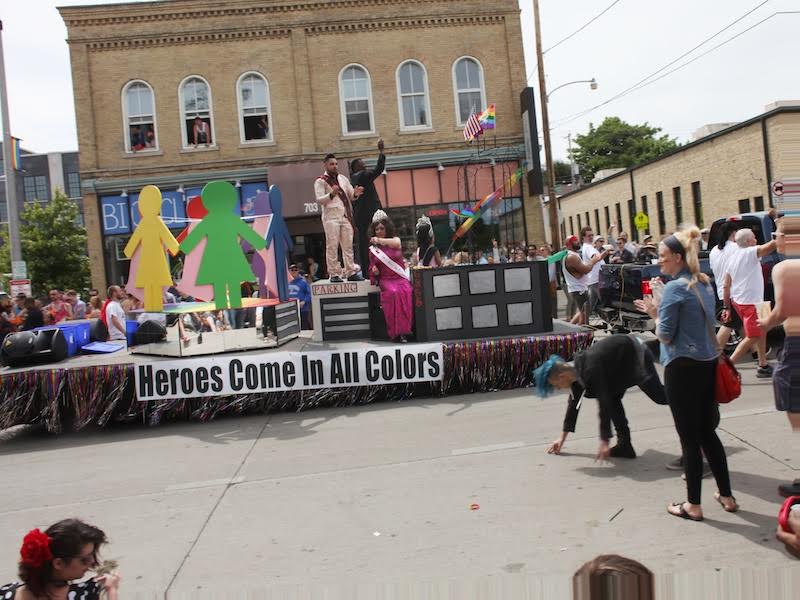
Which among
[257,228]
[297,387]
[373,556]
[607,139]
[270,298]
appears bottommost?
[373,556]

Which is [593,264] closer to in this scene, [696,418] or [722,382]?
[722,382]

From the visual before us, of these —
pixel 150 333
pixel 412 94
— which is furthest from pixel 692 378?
pixel 412 94

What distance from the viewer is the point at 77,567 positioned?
277 cm

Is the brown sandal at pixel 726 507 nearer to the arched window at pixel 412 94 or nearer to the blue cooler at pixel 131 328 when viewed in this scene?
the blue cooler at pixel 131 328

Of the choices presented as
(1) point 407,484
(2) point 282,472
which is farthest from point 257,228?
(1) point 407,484

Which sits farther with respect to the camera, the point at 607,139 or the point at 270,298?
the point at 607,139

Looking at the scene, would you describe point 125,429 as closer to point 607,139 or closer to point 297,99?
point 297,99

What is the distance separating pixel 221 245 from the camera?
909 cm

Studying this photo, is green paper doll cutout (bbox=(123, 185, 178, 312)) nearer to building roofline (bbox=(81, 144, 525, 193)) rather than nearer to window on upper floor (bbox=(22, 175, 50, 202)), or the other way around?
building roofline (bbox=(81, 144, 525, 193))

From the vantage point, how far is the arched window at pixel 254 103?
2247cm

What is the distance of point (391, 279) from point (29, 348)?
14.4 feet

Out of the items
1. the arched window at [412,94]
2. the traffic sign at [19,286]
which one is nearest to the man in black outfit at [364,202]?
the traffic sign at [19,286]

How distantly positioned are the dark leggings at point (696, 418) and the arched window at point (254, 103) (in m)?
19.9

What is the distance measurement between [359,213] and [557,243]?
10435 mm
